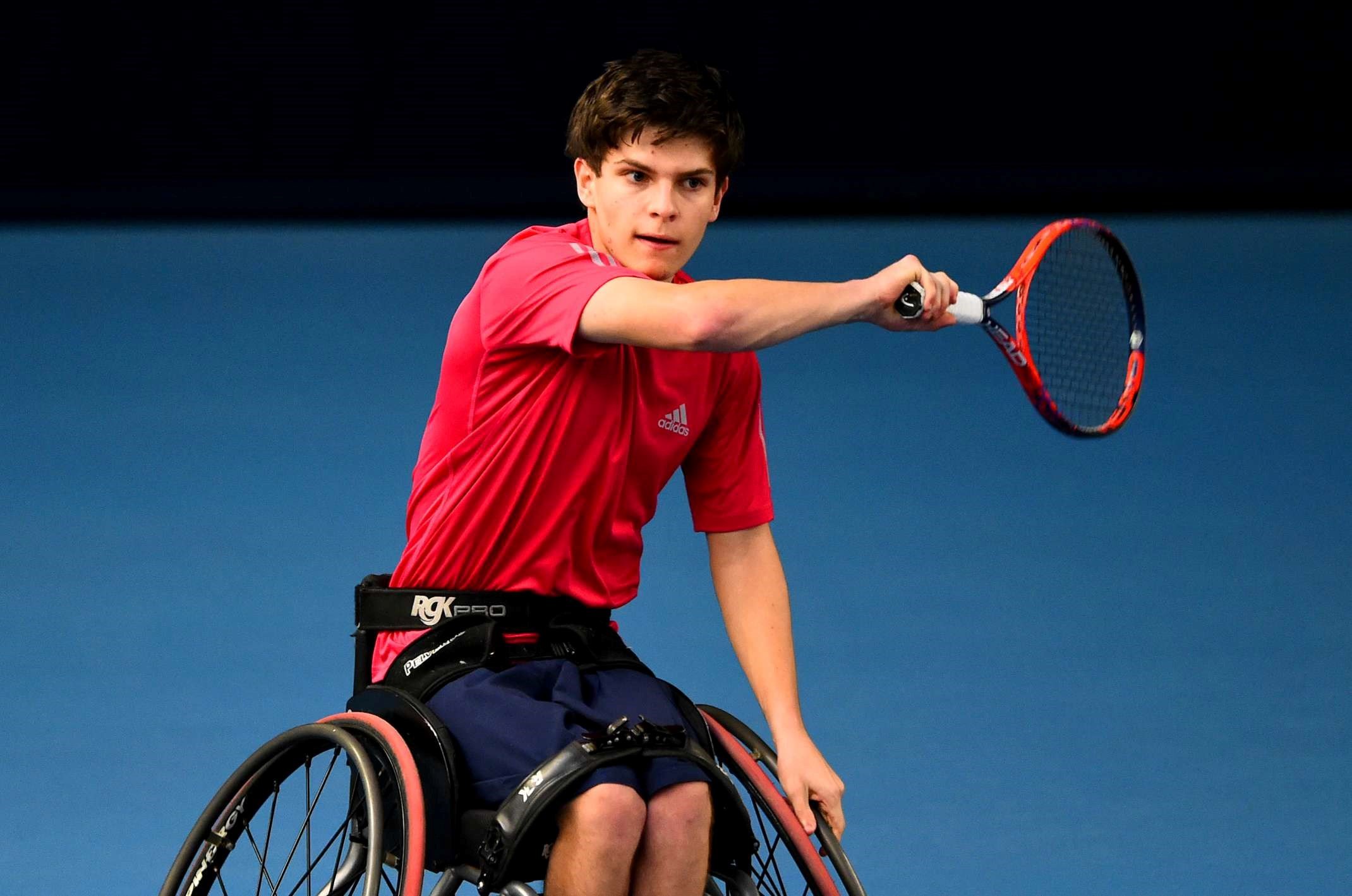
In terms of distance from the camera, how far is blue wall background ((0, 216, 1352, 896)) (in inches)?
132

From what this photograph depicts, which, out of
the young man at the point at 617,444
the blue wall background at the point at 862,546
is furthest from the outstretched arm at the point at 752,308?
the blue wall background at the point at 862,546

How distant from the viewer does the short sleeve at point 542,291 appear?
1.89 metres

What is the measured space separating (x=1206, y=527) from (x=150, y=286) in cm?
333

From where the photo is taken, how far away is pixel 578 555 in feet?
6.82

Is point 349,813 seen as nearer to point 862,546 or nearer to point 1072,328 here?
point 1072,328

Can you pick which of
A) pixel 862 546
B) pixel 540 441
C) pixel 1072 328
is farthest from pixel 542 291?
pixel 862 546

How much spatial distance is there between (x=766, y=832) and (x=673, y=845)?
0.85ft

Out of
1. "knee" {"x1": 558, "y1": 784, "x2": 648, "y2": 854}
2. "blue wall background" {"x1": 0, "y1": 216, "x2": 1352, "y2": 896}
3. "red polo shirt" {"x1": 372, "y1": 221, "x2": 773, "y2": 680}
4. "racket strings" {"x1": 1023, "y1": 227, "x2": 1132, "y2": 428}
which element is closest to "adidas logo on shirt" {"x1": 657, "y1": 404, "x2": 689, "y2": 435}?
"red polo shirt" {"x1": 372, "y1": 221, "x2": 773, "y2": 680}

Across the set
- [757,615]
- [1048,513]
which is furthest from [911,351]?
[757,615]

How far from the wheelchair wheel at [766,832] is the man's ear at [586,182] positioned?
618 millimetres

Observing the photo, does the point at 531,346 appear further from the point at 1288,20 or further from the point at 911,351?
the point at 1288,20

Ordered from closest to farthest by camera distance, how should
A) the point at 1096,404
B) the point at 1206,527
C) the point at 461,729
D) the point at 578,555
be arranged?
the point at 461,729 → the point at 578,555 → the point at 1096,404 → the point at 1206,527

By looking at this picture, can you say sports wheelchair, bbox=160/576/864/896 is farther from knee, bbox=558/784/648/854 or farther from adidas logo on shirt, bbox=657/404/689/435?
adidas logo on shirt, bbox=657/404/689/435

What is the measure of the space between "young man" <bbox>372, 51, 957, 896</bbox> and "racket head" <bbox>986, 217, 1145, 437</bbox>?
345 millimetres
